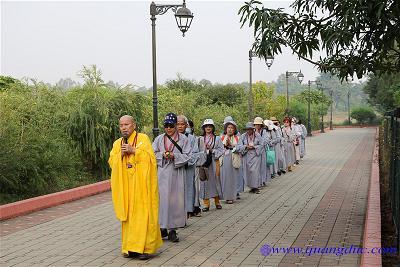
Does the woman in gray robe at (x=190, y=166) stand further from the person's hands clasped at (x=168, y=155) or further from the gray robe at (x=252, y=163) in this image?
the gray robe at (x=252, y=163)

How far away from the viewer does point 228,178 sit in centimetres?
1225

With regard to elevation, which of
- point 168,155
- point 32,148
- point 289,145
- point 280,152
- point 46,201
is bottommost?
point 46,201

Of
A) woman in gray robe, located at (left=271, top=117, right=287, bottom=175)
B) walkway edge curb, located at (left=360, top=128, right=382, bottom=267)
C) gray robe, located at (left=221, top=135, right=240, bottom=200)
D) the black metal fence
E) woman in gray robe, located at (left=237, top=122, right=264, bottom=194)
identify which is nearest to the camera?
walkway edge curb, located at (left=360, top=128, right=382, bottom=267)

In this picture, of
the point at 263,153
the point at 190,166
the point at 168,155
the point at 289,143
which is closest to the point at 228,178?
the point at 263,153

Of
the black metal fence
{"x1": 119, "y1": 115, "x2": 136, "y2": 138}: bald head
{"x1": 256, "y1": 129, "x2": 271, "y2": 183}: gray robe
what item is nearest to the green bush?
{"x1": 256, "y1": 129, "x2": 271, "y2": 183}: gray robe

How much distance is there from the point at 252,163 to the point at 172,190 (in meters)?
6.03

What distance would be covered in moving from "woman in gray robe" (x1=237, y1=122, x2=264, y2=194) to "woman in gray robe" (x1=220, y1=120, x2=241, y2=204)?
0.85 meters

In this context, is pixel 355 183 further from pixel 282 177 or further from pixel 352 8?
pixel 352 8

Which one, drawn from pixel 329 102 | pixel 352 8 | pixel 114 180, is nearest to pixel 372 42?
pixel 352 8

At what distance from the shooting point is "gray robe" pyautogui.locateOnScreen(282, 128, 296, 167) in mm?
19342

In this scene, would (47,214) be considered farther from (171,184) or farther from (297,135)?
(297,135)

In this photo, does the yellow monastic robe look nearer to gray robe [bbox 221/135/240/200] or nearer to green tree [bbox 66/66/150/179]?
gray robe [bbox 221/135/240/200]

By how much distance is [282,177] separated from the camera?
17.5 m

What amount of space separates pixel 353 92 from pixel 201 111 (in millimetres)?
149883
